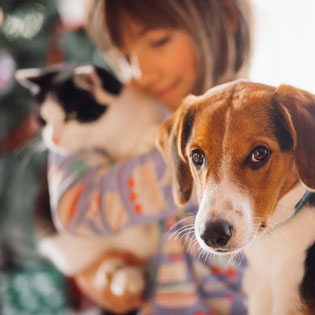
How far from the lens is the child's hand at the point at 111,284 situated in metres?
0.72

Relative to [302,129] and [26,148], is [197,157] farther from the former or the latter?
[26,148]

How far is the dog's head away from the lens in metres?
0.39

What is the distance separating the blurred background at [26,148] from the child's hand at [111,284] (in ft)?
0.50

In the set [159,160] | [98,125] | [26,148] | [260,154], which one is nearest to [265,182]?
[260,154]

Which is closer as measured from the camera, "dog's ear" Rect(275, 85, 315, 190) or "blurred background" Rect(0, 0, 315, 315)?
"dog's ear" Rect(275, 85, 315, 190)

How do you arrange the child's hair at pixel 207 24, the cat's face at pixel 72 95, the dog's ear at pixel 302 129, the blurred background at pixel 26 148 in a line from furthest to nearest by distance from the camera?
the blurred background at pixel 26 148 < the cat's face at pixel 72 95 < the child's hair at pixel 207 24 < the dog's ear at pixel 302 129

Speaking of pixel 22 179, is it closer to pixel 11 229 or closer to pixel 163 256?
pixel 11 229

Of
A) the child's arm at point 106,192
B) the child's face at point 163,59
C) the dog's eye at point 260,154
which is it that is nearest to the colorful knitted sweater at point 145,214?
the child's arm at point 106,192

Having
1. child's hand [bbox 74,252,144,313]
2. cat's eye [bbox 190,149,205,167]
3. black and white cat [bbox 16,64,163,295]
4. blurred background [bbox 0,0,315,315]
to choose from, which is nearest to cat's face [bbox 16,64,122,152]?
black and white cat [bbox 16,64,163,295]

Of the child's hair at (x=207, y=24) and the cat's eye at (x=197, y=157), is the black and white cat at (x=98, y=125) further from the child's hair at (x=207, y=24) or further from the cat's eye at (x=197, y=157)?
the cat's eye at (x=197, y=157)

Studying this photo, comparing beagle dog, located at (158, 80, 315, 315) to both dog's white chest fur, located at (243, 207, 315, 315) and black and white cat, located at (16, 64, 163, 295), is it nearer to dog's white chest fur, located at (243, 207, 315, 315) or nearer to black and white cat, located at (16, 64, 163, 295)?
dog's white chest fur, located at (243, 207, 315, 315)

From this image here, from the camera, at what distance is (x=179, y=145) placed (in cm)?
47

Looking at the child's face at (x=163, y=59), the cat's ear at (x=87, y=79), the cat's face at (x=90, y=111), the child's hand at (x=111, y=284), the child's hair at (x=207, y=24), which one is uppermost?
the child's hair at (x=207, y=24)

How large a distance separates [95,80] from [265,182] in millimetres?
462
